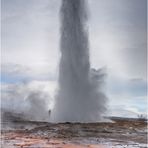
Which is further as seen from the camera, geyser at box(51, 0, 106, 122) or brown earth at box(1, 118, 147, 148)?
geyser at box(51, 0, 106, 122)

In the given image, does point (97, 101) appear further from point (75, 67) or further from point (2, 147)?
point (2, 147)

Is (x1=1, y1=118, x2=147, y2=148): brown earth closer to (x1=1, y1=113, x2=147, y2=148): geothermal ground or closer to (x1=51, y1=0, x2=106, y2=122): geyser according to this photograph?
(x1=1, y1=113, x2=147, y2=148): geothermal ground

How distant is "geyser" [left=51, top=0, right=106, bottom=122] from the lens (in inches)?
1182

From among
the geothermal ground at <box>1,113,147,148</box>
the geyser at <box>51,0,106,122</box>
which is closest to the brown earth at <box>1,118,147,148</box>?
the geothermal ground at <box>1,113,147,148</box>

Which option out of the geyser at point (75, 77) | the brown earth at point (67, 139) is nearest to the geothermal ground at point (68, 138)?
the brown earth at point (67, 139)

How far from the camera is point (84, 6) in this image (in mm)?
32750

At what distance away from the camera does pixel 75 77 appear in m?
30.5

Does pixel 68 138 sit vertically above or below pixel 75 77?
below

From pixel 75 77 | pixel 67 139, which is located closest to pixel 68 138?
pixel 67 139

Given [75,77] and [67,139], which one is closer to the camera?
[67,139]

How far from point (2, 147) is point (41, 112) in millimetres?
22402

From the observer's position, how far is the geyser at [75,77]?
98.5 feet

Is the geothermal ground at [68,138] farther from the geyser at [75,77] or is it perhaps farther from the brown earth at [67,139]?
the geyser at [75,77]

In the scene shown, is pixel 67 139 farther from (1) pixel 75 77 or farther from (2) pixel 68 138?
(1) pixel 75 77
